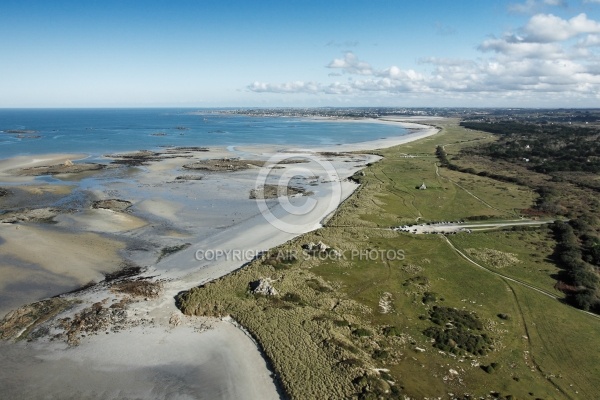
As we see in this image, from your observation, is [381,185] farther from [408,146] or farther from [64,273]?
[408,146]

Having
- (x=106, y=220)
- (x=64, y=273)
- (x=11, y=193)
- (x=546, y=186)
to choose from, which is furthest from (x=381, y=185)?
(x=11, y=193)

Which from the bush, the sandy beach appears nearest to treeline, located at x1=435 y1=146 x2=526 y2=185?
the sandy beach

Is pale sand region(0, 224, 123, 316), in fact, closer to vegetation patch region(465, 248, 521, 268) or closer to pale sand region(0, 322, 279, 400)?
pale sand region(0, 322, 279, 400)

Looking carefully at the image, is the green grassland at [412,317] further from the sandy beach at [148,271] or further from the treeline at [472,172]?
the treeline at [472,172]

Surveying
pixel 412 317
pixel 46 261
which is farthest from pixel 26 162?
pixel 412 317

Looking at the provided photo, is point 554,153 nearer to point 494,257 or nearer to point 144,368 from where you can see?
point 494,257

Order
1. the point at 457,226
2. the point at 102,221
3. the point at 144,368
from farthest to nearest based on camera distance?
the point at 457,226, the point at 102,221, the point at 144,368
